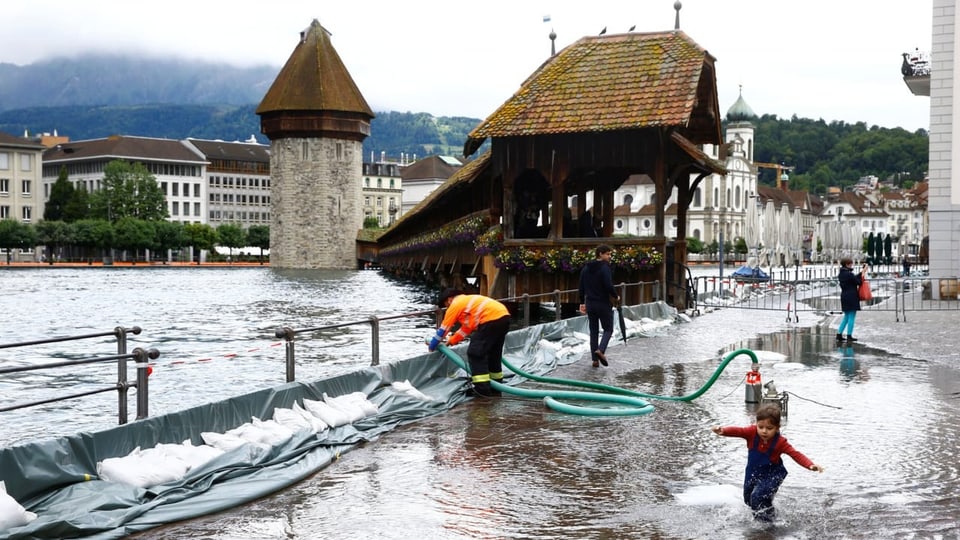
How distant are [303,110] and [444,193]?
4840cm

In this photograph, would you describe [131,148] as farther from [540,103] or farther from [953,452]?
[953,452]

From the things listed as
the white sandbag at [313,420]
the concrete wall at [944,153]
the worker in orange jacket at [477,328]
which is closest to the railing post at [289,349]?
the white sandbag at [313,420]

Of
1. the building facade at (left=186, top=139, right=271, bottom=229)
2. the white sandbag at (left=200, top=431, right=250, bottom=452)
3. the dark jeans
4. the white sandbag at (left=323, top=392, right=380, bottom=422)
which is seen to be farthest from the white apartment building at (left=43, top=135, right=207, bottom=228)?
the white sandbag at (left=200, top=431, right=250, bottom=452)

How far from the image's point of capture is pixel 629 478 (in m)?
7.84

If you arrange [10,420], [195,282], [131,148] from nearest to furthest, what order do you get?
[10,420] → [195,282] → [131,148]

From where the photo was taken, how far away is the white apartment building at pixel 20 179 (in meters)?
114

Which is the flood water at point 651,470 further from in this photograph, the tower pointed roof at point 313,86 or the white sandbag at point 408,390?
the tower pointed roof at point 313,86

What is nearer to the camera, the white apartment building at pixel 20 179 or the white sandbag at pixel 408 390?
the white sandbag at pixel 408 390

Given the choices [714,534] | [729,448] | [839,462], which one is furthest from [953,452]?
[714,534]

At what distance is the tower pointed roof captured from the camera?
80.7 metres

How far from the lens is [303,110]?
8088 cm

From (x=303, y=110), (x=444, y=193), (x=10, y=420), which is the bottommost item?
(x=10, y=420)

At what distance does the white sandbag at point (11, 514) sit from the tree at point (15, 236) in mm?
101994

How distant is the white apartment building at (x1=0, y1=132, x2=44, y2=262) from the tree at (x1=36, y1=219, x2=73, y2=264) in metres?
9.99
